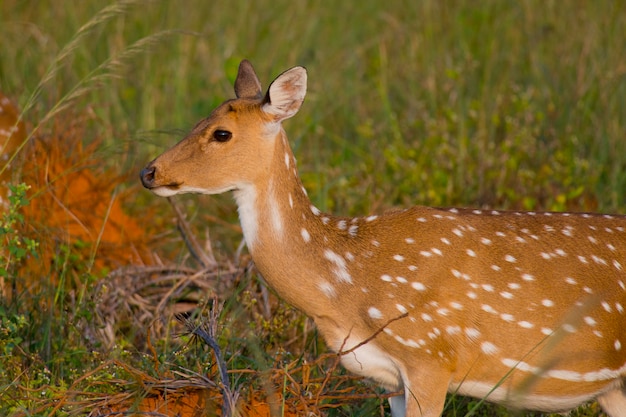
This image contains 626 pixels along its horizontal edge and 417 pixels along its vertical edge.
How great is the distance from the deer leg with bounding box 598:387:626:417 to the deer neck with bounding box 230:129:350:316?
142cm

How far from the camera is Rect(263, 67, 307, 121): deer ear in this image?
454cm

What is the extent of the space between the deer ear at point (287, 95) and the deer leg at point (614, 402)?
77.0 inches

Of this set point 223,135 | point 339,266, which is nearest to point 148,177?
point 223,135

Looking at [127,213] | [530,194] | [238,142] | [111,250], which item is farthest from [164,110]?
[238,142]

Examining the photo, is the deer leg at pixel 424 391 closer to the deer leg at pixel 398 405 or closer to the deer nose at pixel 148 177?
the deer leg at pixel 398 405

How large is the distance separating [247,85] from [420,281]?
128 centimetres

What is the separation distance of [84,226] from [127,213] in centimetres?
83

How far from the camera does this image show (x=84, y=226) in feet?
21.2

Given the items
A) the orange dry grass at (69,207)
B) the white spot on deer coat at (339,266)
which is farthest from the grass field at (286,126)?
the white spot on deer coat at (339,266)

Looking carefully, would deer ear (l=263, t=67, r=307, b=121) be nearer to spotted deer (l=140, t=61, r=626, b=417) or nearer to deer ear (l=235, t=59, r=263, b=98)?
spotted deer (l=140, t=61, r=626, b=417)

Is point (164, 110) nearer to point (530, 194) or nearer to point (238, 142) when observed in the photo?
point (530, 194)

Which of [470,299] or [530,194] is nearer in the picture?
[470,299]

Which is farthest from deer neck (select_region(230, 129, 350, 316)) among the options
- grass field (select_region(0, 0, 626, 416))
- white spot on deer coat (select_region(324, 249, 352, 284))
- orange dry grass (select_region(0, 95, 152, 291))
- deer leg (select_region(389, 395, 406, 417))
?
orange dry grass (select_region(0, 95, 152, 291))

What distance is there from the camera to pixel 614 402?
16.3 ft
